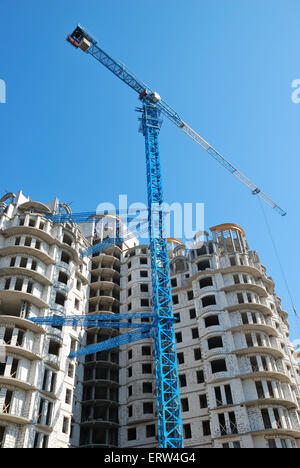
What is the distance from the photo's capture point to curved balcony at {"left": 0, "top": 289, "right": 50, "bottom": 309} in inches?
2105

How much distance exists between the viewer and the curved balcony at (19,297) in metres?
53.5

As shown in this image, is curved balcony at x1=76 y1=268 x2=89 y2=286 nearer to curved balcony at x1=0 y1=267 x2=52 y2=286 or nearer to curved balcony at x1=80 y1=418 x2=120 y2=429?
curved balcony at x1=0 y1=267 x2=52 y2=286

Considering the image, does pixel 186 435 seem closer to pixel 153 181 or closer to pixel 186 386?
pixel 186 386

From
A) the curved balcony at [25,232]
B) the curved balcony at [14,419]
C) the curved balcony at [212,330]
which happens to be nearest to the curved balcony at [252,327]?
the curved balcony at [212,330]

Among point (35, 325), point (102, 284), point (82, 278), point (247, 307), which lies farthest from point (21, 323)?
point (247, 307)

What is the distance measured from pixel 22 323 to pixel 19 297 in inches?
151

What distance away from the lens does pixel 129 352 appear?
69.8m

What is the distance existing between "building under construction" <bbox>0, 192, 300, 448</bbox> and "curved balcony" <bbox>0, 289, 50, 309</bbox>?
214mm

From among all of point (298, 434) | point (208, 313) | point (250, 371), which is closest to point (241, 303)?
point (208, 313)

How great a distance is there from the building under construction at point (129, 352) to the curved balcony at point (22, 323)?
0.63 ft

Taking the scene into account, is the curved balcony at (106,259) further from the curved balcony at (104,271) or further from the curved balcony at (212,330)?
the curved balcony at (212,330)

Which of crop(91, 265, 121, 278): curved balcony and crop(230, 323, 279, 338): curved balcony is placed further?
crop(91, 265, 121, 278): curved balcony

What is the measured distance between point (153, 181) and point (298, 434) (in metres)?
43.2

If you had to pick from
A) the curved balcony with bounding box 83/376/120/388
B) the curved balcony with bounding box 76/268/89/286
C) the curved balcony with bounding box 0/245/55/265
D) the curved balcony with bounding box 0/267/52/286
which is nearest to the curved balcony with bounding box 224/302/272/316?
the curved balcony with bounding box 83/376/120/388
